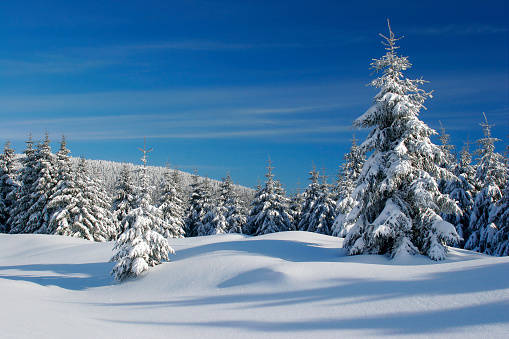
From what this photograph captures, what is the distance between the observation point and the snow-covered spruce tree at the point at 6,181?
112 feet

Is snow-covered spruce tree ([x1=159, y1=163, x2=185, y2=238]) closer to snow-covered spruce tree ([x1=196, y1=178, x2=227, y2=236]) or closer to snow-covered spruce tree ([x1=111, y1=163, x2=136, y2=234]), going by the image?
snow-covered spruce tree ([x1=196, y1=178, x2=227, y2=236])

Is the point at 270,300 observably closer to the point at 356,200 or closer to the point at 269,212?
the point at 356,200

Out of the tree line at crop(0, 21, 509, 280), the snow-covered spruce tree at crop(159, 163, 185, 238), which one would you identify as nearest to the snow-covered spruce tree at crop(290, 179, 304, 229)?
the tree line at crop(0, 21, 509, 280)

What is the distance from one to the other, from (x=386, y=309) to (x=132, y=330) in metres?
5.46

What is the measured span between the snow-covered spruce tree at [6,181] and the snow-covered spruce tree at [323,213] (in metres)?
33.1

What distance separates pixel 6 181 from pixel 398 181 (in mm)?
39054

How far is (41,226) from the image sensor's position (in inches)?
1238

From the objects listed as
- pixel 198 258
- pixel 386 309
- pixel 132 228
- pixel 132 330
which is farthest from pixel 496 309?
pixel 132 228

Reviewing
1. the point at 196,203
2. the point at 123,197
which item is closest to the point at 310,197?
the point at 196,203

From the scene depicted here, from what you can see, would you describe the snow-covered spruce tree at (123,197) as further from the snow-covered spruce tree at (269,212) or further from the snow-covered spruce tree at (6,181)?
the snow-covered spruce tree at (269,212)

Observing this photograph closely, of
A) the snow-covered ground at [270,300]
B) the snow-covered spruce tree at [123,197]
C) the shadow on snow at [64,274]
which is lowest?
the shadow on snow at [64,274]

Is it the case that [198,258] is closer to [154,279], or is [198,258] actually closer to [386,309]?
[154,279]

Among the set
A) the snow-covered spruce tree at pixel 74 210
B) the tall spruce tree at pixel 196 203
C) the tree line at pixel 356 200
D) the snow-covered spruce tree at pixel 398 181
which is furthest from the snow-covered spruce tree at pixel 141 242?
the tall spruce tree at pixel 196 203

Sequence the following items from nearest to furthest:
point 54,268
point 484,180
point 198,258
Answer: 1. point 198,258
2. point 54,268
3. point 484,180
